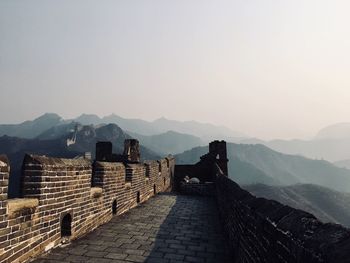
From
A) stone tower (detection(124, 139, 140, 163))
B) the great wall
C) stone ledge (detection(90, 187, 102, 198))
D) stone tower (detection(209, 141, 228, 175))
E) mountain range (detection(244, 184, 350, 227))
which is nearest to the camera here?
the great wall

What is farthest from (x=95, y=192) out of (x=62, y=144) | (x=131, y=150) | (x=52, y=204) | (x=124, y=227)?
(x=62, y=144)

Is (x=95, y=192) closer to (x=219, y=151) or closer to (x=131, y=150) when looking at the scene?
(x=131, y=150)

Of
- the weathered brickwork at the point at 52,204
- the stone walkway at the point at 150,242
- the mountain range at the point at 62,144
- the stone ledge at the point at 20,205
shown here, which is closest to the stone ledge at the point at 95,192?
the weathered brickwork at the point at 52,204

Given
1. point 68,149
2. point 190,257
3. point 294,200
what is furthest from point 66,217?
point 294,200

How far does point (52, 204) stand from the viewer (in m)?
5.00

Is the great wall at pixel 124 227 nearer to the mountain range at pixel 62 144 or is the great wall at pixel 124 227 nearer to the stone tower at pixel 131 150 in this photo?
the stone tower at pixel 131 150

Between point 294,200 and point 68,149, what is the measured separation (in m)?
68.4

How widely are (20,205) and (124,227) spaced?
3.30 meters

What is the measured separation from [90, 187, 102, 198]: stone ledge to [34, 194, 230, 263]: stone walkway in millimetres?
712

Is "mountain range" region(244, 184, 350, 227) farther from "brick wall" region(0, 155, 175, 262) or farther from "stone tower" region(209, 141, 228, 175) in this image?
"brick wall" region(0, 155, 175, 262)

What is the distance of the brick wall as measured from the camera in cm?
396

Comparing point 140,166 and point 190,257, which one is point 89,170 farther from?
point 140,166

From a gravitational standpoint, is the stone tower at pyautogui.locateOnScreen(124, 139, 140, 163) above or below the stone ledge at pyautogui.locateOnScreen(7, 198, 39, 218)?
above

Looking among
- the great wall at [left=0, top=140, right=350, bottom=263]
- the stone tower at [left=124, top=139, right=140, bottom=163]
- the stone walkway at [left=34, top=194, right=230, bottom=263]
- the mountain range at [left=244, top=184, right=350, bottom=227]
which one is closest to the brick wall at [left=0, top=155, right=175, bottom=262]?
the great wall at [left=0, top=140, right=350, bottom=263]
